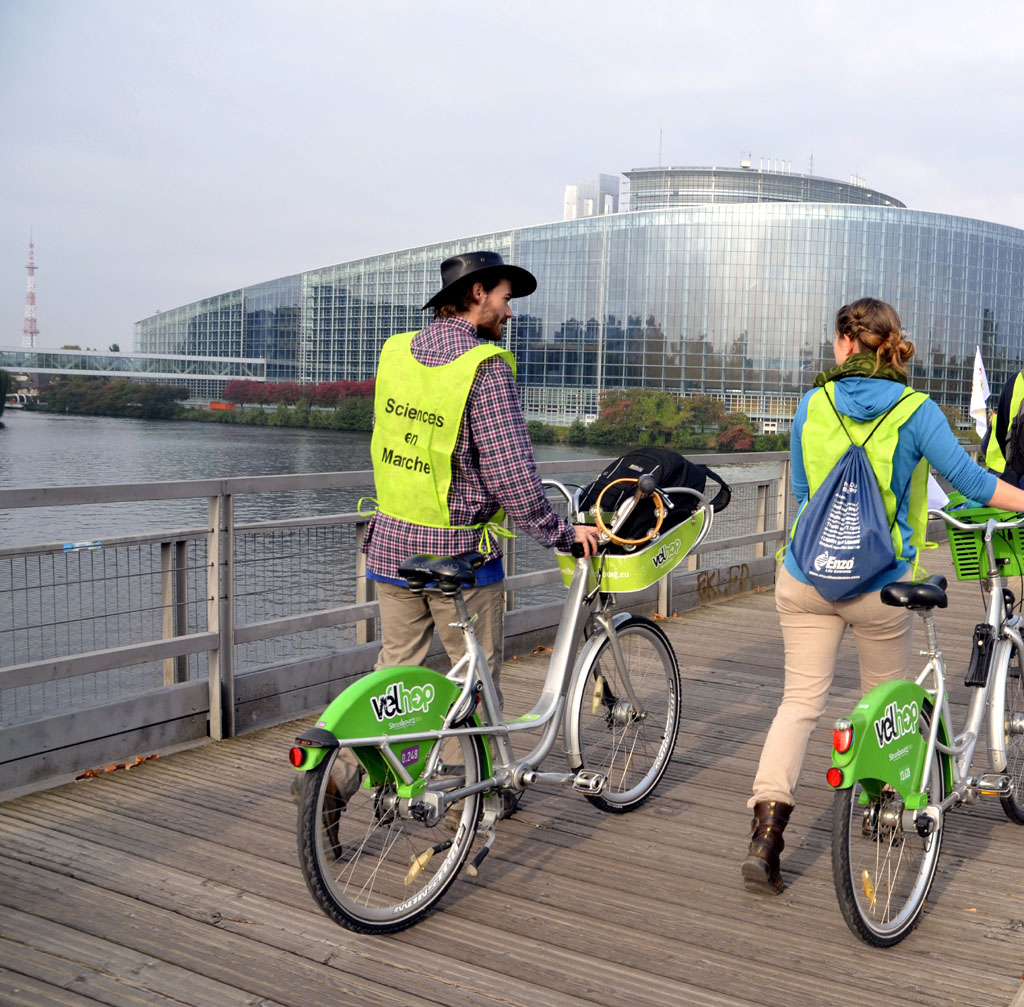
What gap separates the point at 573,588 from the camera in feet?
12.4

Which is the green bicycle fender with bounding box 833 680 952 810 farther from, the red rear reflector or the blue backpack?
the blue backpack

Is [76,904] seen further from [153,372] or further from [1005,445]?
[153,372]

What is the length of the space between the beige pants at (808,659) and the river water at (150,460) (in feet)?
8.71

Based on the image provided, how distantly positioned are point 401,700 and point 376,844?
0.46 meters

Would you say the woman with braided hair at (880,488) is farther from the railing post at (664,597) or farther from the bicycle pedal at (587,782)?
the railing post at (664,597)

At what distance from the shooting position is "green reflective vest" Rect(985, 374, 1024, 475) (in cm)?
433

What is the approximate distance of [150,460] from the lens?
68.1 feet

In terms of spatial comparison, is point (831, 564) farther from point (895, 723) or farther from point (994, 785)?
point (994, 785)

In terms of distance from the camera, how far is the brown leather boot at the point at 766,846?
3.36 metres

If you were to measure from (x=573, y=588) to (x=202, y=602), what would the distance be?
74.3 inches

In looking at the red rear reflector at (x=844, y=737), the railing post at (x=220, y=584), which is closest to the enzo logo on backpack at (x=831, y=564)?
the red rear reflector at (x=844, y=737)

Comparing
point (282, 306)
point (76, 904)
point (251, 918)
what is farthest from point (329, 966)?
point (282, 306)

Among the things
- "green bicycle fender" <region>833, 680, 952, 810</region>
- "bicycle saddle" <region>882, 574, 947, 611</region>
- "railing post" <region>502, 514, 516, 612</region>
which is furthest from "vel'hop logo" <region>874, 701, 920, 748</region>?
"railing post" <region>502, 514, 516, 612</region>

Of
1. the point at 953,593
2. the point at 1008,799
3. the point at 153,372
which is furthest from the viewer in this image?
the point at 153,372
